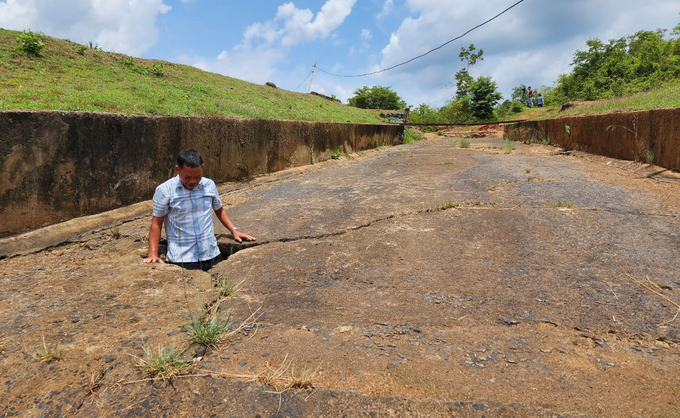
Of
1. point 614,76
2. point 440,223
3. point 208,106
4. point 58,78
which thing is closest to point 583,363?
point 440,223

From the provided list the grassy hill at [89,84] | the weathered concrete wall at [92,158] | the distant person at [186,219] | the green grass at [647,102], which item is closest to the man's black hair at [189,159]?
the distant person at [186,219]

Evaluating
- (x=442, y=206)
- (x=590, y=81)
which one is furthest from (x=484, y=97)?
(x=442, y=206)

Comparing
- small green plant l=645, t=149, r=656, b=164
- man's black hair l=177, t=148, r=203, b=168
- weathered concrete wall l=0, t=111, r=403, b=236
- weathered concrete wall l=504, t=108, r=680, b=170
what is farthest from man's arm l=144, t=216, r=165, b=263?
small green plant l=645, t=149, r=656, b=164

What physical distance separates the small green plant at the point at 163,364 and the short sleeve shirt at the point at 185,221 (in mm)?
1218

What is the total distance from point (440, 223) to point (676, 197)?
244cm

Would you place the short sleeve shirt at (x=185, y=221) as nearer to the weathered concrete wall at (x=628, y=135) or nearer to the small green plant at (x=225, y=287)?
the small green plant at (x=225, y=287)

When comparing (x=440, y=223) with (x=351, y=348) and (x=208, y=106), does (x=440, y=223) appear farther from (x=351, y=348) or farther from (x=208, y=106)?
(x=208, y=106)

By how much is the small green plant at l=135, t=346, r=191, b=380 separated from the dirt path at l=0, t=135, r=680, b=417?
0.05m

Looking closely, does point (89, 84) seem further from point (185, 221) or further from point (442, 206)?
point (442, 206)

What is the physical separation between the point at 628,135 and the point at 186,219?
6623 millimetres

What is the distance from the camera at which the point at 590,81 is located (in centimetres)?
1916

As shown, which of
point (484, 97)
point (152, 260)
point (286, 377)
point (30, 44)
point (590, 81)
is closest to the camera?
point (286, 377)

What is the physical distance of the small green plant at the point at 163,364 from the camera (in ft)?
4.67

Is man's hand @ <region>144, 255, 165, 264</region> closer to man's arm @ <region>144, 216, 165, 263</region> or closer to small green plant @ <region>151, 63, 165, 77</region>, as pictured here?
man's arm @ <region>144, 216, 165, 263</region>
